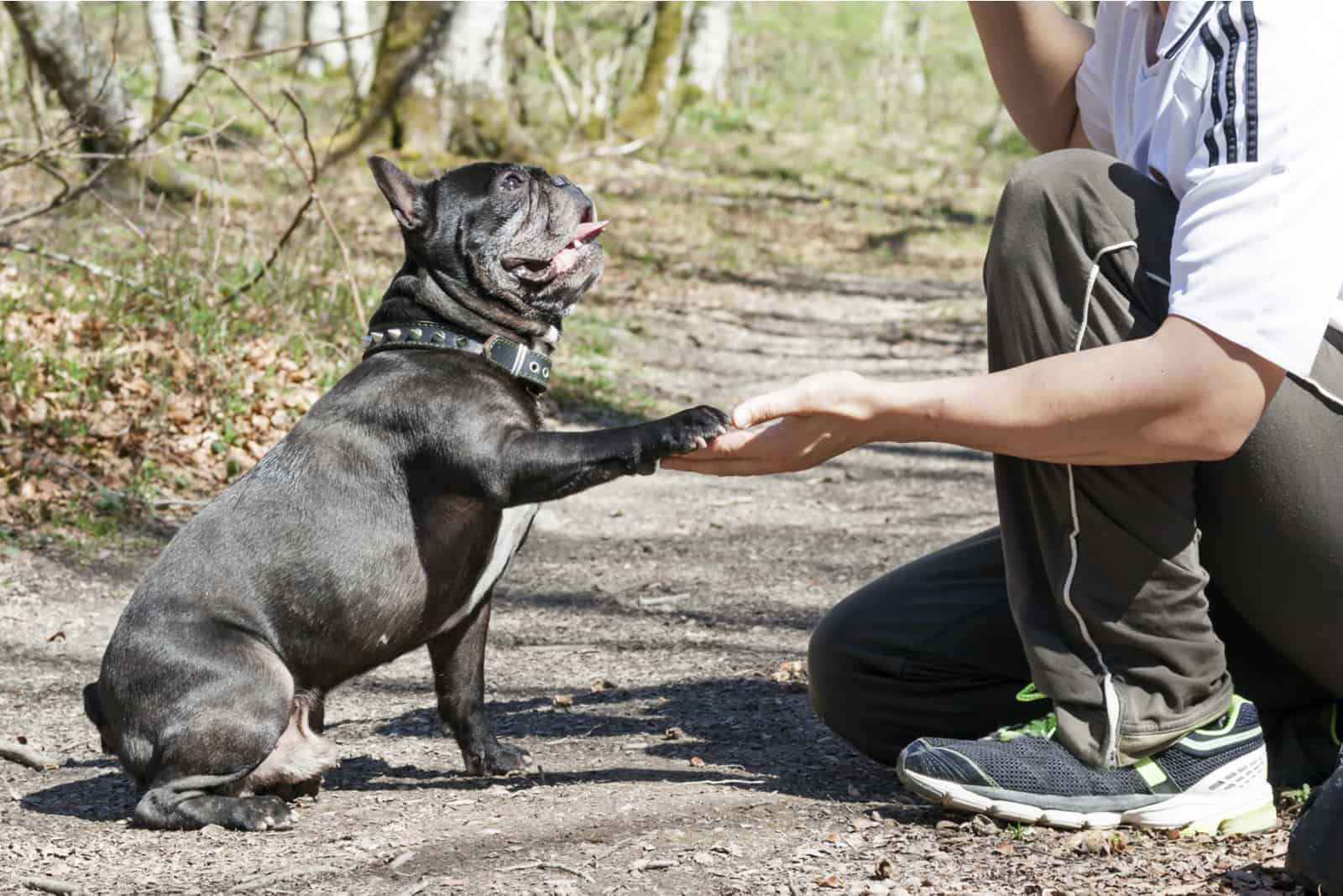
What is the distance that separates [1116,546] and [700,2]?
24863 mm

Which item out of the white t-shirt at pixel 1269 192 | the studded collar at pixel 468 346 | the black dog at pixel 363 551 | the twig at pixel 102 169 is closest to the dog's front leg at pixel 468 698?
the black dog at pixel 363 551

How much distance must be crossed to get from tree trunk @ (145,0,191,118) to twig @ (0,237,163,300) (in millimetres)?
1770

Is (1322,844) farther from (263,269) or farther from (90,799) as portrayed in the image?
(263,269)

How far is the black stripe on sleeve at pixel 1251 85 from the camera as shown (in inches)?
96.3

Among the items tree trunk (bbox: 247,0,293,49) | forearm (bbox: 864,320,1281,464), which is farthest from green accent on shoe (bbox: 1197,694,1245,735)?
tree trunk (bbox: 247,0,293,49)

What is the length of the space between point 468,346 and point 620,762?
3.62ft

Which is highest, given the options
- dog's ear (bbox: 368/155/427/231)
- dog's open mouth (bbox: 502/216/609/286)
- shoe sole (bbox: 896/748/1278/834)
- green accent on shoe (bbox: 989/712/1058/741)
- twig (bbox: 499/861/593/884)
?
dog's ear (bbox: 368/155/427/231)

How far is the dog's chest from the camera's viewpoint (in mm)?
3346

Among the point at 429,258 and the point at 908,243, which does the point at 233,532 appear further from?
the point at 908,243

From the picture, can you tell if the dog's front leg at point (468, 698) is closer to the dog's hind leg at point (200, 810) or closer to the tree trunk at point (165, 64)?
the dog's hind leg at point (200, 810)

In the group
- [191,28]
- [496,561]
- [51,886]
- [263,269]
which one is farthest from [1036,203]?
[263,269]

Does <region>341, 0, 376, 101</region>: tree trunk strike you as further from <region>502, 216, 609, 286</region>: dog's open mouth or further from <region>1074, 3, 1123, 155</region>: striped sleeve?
<region>1074, 3, 1123, 155</region>: striped sleeve

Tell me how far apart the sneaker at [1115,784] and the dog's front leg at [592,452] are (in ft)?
2.76

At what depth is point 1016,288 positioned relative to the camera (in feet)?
9.02
